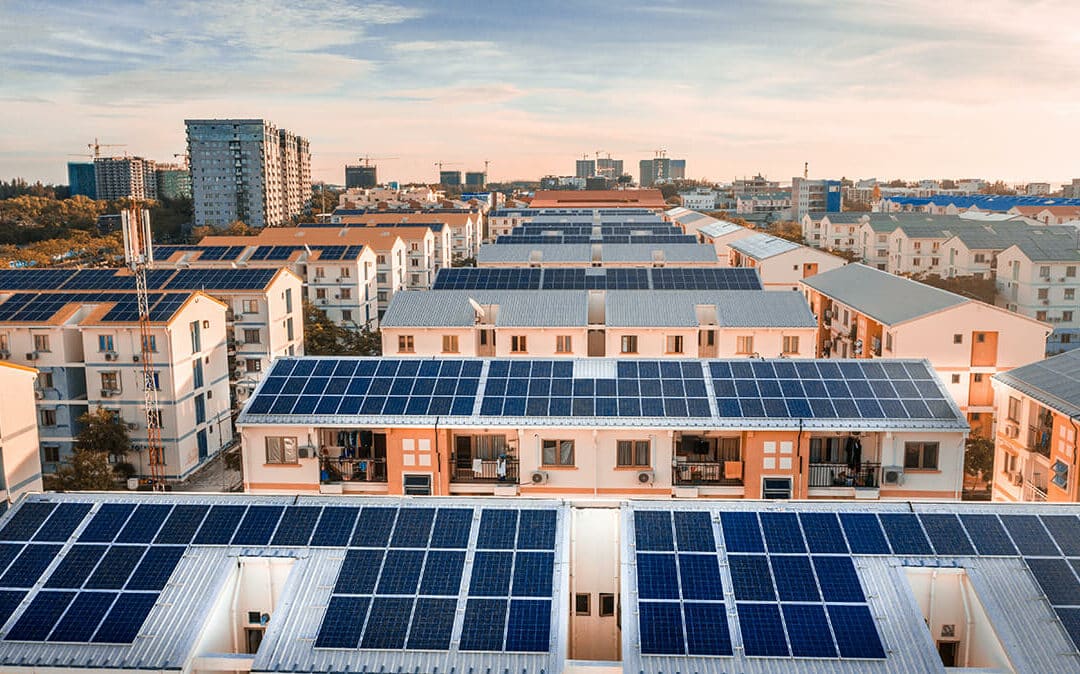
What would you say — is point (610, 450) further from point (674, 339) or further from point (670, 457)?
point (674, 339)

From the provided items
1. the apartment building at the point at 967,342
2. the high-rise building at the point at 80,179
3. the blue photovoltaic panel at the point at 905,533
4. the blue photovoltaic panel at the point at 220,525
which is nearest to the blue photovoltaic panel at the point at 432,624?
the blue photovoltaic panel at the point at 220,525

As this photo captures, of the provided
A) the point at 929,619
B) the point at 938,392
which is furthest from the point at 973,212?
the point at 929,619

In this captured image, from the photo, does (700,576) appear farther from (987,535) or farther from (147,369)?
(147,369)

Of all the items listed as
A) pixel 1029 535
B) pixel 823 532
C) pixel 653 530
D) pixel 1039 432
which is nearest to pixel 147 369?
pixel 653 530

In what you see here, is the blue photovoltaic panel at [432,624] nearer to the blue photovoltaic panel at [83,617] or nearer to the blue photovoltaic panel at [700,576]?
the blue photovoltaic panel at [700,576]

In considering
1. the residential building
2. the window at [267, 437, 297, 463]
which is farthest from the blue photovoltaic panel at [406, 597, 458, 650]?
the residential building

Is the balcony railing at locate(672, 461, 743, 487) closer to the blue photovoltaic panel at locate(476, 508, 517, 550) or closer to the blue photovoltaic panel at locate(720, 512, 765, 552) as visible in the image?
the blue photovoltaic panel at locate(720, 512, 765, 552)
